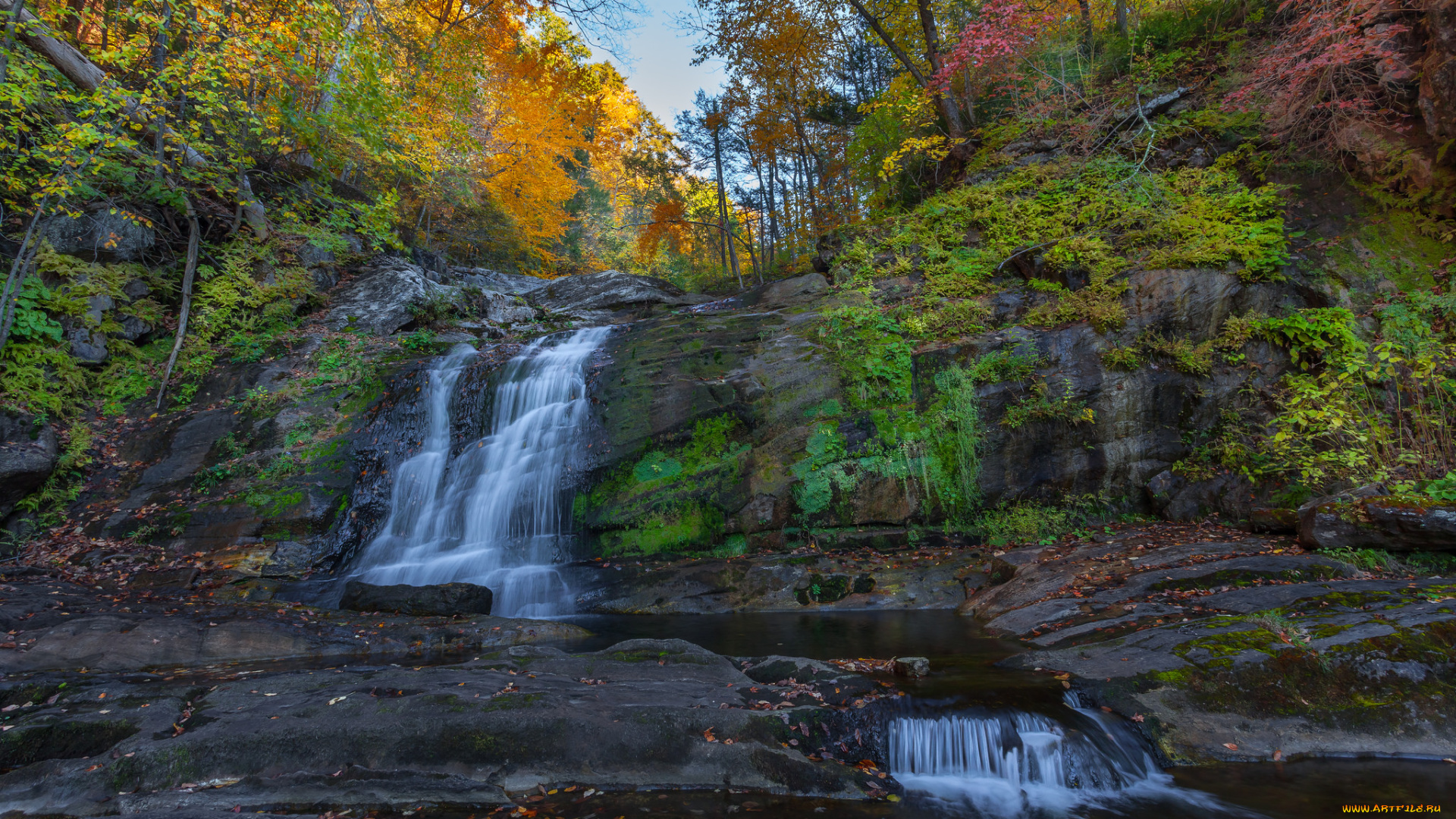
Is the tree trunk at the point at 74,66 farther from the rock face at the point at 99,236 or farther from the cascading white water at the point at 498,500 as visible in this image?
the cascading white water at the point at 498,500

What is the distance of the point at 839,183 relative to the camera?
19.9 metres

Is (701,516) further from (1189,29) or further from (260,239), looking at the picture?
(1189,29)

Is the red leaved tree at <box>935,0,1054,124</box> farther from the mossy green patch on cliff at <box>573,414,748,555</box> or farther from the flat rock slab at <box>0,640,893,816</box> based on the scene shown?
the flat rock slab at <box>0,640,893,816</box>

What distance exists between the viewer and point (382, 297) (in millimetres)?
14156

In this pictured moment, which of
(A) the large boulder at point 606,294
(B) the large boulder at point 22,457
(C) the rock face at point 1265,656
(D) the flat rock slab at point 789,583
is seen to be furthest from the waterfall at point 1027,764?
(A) the large boulder at point 606,294

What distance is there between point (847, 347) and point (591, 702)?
7.17 meters

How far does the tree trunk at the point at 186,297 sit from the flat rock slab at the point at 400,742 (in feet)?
25.9

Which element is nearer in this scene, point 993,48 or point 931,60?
point 993,48

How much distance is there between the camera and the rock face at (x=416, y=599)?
7.16 m

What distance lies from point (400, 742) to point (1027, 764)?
391 cm

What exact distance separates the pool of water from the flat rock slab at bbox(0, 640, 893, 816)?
0.76 feet

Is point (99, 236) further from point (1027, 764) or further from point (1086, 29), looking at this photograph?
point (1086, 29)

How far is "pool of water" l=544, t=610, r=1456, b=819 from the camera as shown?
10.7 feet

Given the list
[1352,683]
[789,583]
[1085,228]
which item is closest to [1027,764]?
[1352,683]
